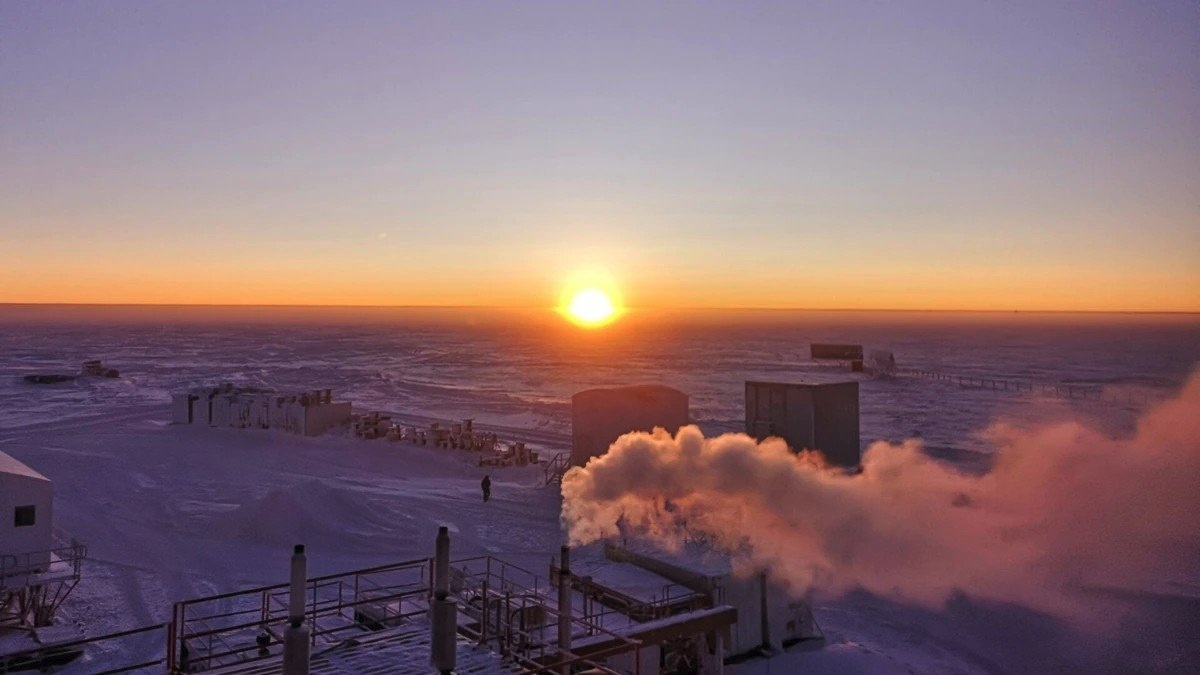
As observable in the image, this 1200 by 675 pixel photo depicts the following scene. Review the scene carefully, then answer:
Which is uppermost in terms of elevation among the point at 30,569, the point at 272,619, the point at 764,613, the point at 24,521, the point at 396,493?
the point at 272,619

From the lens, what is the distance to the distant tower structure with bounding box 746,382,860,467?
34.4m

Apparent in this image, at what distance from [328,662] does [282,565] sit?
13846 mm

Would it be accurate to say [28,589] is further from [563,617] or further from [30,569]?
[563,617]

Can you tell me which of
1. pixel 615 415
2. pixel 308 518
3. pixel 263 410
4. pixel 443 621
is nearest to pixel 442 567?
pixel 443 621

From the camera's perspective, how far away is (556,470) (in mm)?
38062

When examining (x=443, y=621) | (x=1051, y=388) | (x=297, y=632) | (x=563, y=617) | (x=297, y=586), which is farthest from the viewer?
(x=1051, y=388)

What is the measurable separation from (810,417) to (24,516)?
2652 centimetres

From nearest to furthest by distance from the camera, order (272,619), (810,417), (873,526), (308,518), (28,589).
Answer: (272,619)
(28,589)
(873,526)
(308,518)
(810,417)

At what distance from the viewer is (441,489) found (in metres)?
34.6

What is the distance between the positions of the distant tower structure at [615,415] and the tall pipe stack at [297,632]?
83.2 ft

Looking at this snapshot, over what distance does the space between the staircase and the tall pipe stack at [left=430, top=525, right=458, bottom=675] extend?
24409 mm

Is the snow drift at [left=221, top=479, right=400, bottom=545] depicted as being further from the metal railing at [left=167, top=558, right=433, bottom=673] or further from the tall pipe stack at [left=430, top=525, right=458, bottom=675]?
the tall pipe stack at [left=430, top=525, right=458, bottom=675]

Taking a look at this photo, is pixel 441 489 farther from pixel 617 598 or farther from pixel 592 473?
pixel 617 598

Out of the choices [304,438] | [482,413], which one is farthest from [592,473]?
[482,413]
